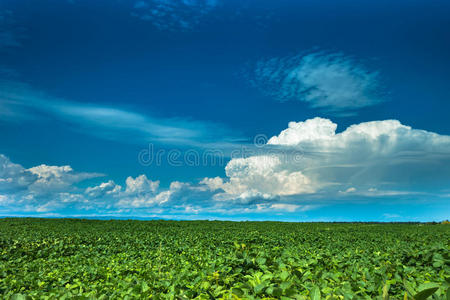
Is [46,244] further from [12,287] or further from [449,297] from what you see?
[449,297]

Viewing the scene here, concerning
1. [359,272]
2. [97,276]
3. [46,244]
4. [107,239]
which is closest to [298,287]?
[359,272]

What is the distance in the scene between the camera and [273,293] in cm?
264

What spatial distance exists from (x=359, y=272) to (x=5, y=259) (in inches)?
585

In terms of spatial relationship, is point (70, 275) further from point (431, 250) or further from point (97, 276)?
point (431, 250)

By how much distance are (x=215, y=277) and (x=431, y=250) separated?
6.30m

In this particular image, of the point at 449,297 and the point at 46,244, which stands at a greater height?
the point at 449,297

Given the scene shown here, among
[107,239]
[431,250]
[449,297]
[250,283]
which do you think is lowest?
[107,239]

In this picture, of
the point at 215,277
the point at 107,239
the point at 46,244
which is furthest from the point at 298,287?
the point at 107,239

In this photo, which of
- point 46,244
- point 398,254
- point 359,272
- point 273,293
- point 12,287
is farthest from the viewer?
point 46,244

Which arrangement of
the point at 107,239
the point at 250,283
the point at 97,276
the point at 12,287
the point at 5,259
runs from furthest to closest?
the point at 107,239 → the point at 5,259 → the point at 97,276 → the point at 12,287 → the point at 250,283

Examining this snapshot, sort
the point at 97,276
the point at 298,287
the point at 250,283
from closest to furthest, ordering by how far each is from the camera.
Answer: the point at 250,283
the point at 298,287
the point at 97,276

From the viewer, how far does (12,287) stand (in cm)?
618

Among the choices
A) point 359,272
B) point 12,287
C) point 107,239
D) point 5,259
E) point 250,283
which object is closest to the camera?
point 250,283

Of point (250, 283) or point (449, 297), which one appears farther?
point (250, 283)
